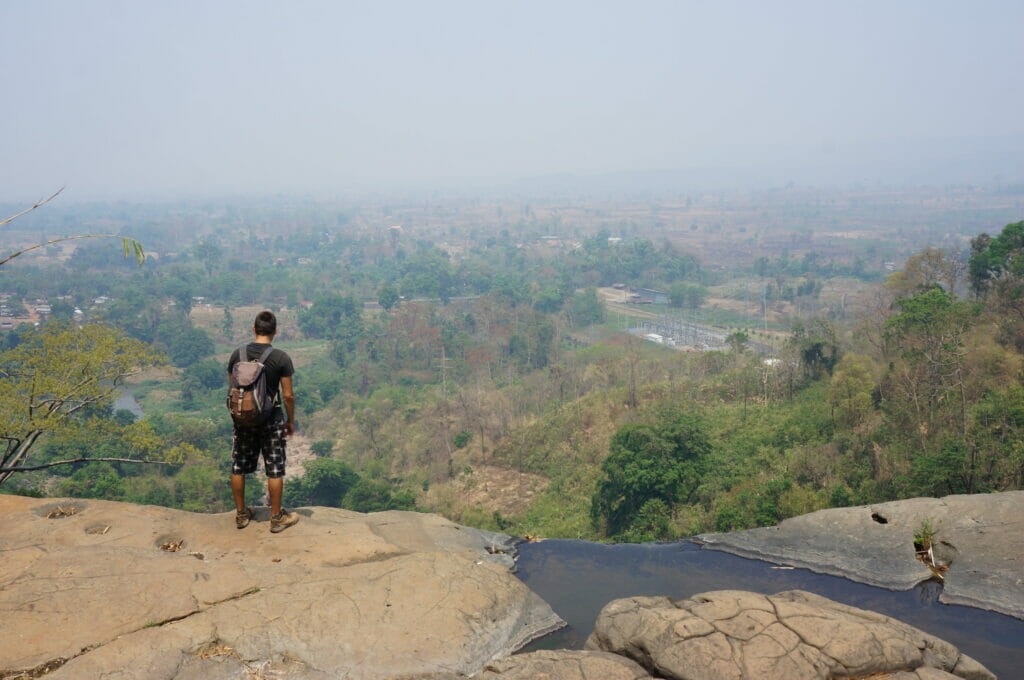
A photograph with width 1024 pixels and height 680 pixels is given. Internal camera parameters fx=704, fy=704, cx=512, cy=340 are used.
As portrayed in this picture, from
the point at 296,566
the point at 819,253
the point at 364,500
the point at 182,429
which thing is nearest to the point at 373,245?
the point at 819,253

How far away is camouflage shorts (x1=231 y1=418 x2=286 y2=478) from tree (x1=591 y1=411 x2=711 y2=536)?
8.65 meters

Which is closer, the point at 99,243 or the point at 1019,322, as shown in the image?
the point at 1019,322

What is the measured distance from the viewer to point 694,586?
18.7 ft

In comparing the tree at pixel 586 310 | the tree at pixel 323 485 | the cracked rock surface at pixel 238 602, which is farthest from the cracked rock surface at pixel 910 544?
the tree at pixel 586 310

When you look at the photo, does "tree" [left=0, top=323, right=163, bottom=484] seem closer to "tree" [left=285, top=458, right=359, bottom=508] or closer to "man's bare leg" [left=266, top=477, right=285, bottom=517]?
"man's bare leg" [left=266, top=477, right=285, bottom=517]

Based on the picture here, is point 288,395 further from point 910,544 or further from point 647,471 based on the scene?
point 647,471

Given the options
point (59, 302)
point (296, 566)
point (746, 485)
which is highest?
point (296, 566)

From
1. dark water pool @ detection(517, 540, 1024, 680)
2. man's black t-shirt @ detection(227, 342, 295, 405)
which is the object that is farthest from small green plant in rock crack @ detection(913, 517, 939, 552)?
man's black t-shirt @ detection(227, 342, 295, 405)

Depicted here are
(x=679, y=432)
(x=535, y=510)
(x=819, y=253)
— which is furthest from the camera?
(x=819, y=253)

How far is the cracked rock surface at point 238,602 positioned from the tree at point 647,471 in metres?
8.02

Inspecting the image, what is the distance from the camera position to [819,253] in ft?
248

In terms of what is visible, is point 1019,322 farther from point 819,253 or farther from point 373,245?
point 373,245

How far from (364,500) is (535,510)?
5.26 meters

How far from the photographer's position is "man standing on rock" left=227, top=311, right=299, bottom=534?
5.21 meters
